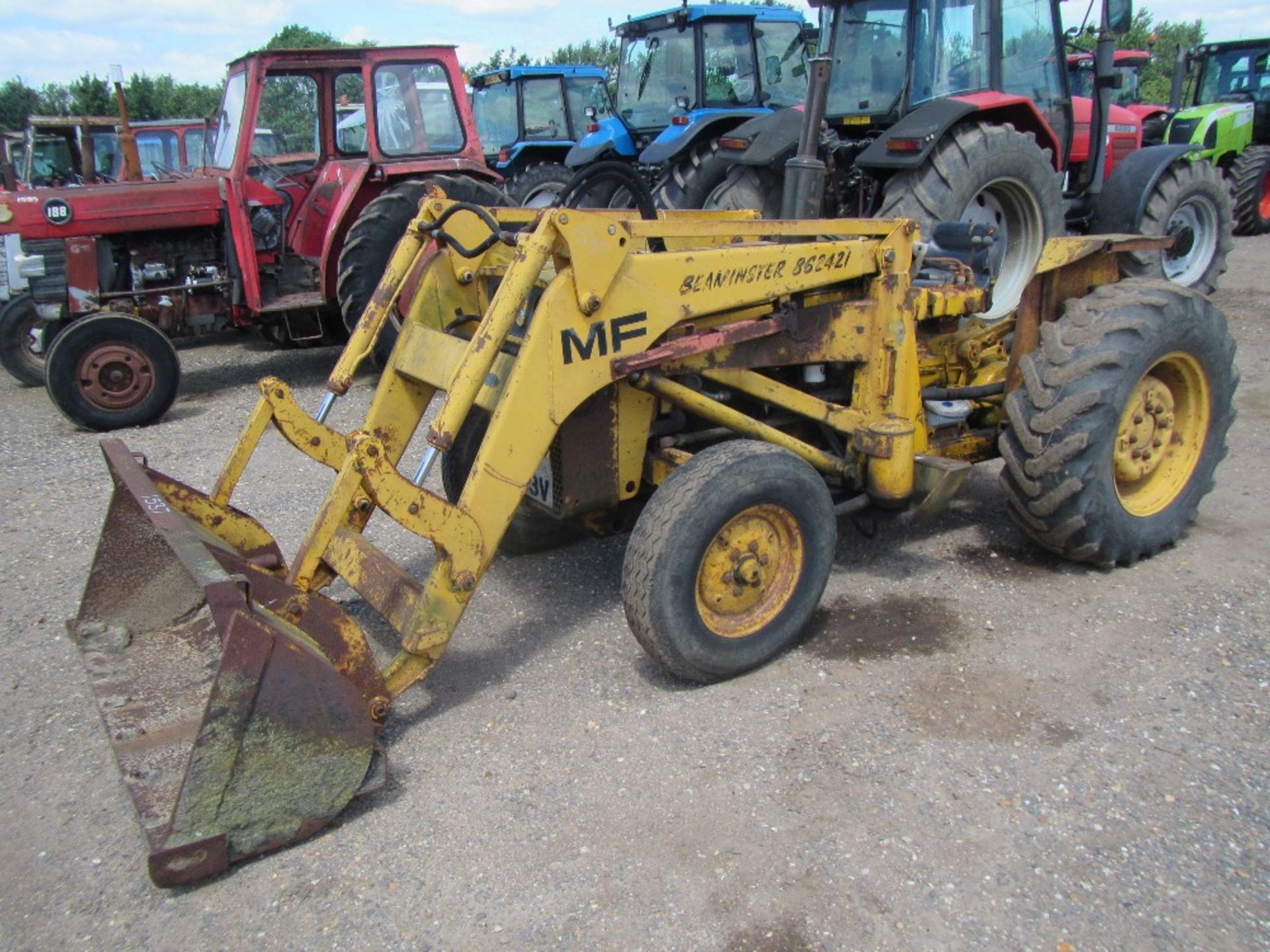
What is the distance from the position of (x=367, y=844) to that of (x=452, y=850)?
0.24 metres

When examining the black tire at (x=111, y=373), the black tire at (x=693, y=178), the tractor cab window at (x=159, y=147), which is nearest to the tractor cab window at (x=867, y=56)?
the black tire at (x=693, y=178)

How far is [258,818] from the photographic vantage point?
2590mm

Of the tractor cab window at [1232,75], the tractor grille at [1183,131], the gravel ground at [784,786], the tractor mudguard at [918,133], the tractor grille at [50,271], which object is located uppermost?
the tractor cab window at [1232,75]

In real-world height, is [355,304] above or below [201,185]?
below

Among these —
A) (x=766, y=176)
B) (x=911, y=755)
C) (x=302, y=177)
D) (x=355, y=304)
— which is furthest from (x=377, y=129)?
(x=911, y=755)

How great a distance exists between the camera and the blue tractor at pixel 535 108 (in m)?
12.7

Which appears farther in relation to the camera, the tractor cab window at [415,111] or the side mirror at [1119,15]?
the tractor cab window at [415,111]

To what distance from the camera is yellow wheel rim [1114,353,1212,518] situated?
4.14 metres

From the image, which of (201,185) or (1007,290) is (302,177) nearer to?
(201,185)

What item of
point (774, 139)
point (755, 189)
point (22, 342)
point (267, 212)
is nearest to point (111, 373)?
point (267, 212)

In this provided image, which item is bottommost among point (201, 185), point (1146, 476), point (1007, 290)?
point (1146, 476)

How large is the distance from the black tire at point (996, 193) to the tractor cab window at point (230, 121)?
4.90 metres

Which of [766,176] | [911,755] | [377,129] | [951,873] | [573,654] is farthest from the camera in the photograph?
[377,129]

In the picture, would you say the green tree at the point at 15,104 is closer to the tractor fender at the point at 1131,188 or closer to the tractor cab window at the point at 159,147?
the tractor cab window at the point at 159,147
